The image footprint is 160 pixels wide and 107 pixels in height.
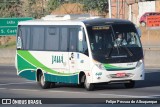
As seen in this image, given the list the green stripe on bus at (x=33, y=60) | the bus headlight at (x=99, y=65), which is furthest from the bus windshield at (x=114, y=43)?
the green stripe on bus at (x=33, y=60)

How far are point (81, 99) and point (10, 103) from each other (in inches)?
125

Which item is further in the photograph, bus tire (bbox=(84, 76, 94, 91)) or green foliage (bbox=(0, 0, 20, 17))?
green foliage (bbox=(0, 0, 20, 17))

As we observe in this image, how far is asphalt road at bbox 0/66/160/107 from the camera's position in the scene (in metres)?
22.6

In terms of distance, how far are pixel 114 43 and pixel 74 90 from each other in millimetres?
2176

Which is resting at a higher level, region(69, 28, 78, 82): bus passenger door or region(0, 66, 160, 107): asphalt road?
region(69, 28, 78, 82): bus passenger door

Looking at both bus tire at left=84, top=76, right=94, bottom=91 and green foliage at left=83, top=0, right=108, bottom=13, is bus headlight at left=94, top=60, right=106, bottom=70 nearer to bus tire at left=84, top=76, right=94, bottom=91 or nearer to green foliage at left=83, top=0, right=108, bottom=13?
bus tire at left=84, top=76, right=94, bottom=91

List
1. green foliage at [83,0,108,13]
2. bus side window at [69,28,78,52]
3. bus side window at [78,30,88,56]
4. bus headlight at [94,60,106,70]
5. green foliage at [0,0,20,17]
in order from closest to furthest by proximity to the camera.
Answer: bus headlight at [94,60,106,70] < bus side window at [78,30,88,56] < bus side window at [69,28,78,52] < green foliage at [83,0,108,13] < green foliage at [0,0,20,17]

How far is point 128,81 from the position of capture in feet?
81.8

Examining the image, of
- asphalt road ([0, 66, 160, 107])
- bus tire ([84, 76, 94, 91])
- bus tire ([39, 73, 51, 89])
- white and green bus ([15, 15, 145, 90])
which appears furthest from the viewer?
bus tire ([39, 73, 51, 89])

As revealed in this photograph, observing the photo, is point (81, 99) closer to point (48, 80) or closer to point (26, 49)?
point (48, 80)

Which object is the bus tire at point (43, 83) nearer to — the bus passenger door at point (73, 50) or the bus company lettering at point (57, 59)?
the bus company lettering at point (57, 59)

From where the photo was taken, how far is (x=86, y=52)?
80.9 ft

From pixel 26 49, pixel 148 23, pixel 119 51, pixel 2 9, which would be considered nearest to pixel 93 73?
pixel 119 51

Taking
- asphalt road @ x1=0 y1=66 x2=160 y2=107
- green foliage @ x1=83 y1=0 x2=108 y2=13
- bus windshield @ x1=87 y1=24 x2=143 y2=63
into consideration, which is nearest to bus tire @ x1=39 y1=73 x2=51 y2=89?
asphalt road @ x1=0 y1=66 x2=160 y2=107
